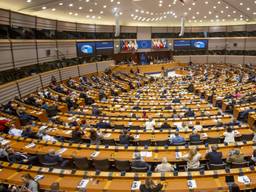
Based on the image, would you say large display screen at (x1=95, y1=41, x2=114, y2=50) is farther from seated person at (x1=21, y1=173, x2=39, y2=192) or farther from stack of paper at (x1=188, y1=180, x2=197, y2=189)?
stack of paper at (x1=188, y1=180, x2=197, y2=189)

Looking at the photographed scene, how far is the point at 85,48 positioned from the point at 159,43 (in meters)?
16.6

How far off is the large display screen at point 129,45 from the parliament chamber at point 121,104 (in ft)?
0.56

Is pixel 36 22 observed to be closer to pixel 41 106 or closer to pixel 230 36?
pixel 41 106

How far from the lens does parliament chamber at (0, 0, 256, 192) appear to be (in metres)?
A: 8.12

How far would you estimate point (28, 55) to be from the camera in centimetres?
2511

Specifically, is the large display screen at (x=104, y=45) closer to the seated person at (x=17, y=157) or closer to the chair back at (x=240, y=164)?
the seated person at (x=17, y=157)

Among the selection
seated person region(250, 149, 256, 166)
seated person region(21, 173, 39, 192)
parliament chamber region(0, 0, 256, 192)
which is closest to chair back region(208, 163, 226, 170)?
parliament chamber region(0, 0, 256, 192)

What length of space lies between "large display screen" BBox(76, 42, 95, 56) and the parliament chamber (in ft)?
0.72

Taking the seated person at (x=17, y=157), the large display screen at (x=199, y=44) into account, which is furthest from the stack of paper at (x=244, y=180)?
the large display screen at (x=199, y=44)

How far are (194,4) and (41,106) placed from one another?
71.0 feet

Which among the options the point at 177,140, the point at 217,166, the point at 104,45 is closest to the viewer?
the point at 217,166

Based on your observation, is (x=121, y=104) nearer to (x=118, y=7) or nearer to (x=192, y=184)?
(x=192, y=184)

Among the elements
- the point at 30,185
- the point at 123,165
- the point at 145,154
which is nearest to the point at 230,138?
the point at 145,154

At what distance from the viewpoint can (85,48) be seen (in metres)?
37.0
